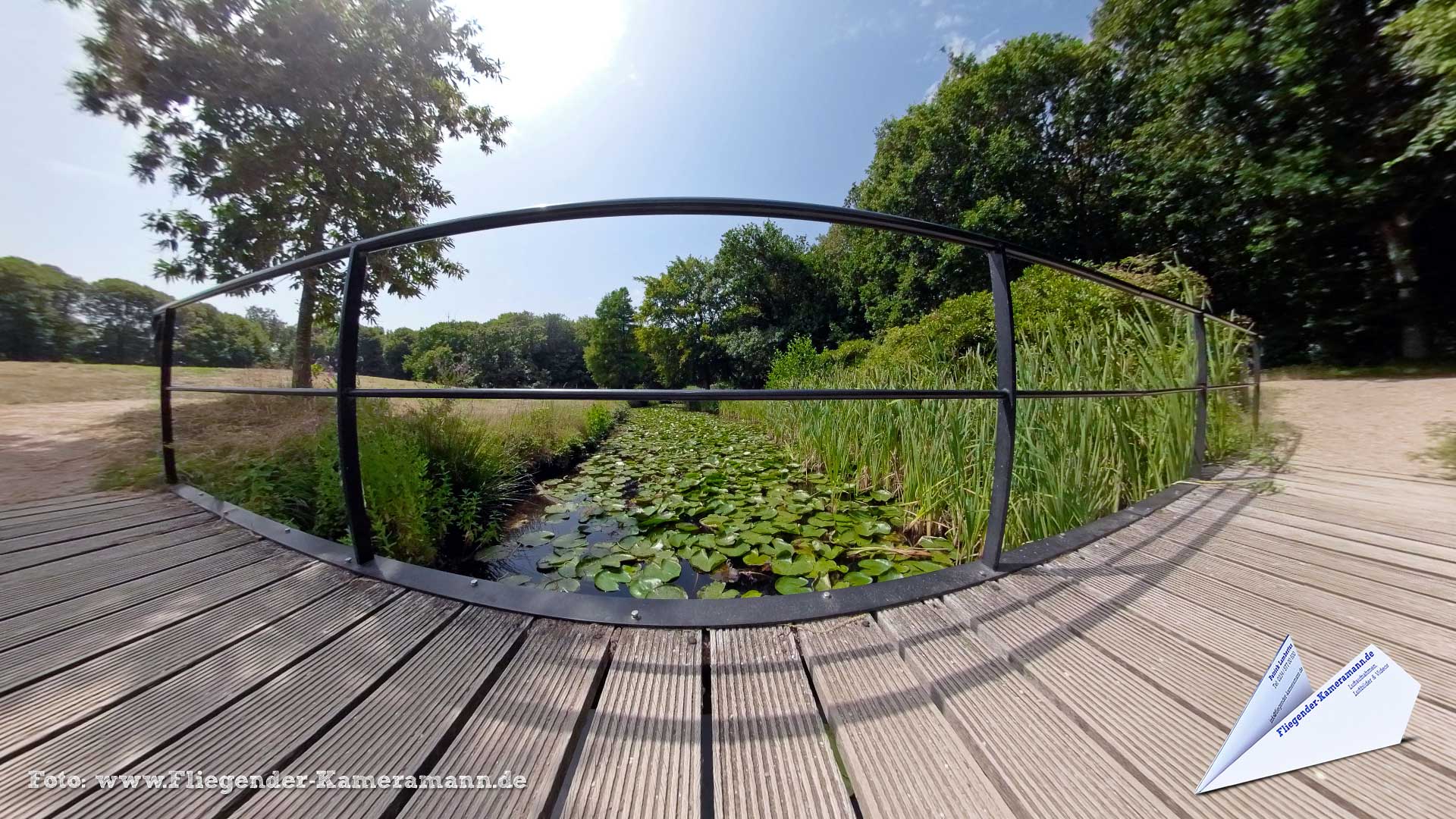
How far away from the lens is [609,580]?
178 centimetres

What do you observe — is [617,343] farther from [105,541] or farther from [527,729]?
[527,729]

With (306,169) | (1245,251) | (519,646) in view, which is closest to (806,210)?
(519,646)

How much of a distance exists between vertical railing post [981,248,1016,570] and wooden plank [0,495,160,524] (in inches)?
117

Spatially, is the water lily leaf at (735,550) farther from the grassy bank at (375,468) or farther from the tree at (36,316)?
the tree at (36,316)

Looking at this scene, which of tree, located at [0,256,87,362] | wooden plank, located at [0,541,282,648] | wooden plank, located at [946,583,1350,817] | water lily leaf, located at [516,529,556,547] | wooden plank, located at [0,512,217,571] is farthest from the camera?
tree, located at [0,256,87,362]

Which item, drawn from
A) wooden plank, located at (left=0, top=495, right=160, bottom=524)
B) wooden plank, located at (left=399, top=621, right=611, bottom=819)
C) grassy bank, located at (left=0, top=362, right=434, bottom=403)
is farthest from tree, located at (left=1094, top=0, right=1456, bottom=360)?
grassy bank, located at (left=0, top=362, right=434, bottom=403)

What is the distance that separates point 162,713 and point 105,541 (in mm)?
1255

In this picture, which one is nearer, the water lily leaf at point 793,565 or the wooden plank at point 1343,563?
the wooden plank at point 1343,563

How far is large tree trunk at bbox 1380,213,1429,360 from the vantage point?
249 inches

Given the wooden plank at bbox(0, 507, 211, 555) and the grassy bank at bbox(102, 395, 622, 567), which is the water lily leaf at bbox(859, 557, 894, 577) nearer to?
the grassy bank at bbox(102, 395, 622, 567)

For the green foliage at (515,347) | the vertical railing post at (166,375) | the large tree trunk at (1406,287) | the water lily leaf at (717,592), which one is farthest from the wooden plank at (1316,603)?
the green foliage at (515,347)

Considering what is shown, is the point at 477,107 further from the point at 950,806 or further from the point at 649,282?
the point at 649,282

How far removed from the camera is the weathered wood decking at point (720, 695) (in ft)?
1.75

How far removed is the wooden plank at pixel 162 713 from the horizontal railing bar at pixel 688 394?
50 centimetres
